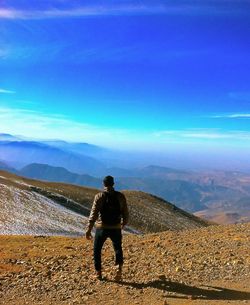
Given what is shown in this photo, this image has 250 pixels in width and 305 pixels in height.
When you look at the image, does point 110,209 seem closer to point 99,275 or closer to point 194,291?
point 99,275

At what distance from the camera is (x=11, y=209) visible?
5234cm

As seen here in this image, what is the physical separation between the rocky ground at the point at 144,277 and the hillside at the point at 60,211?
1075 inches

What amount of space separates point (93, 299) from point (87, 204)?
60561 millimetres

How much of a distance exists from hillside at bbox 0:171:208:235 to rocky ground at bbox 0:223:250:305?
27.3 meters

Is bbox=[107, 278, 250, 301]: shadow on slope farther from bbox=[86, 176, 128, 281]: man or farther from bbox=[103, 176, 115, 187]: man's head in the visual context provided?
bbox=[103, 176, 115, 187]: man's head

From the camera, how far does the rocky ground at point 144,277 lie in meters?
11.3

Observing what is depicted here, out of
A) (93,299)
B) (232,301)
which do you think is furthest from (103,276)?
(232,301)

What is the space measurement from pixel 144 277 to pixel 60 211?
148ft

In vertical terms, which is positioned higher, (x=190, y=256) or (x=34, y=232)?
(x=190, y=256)

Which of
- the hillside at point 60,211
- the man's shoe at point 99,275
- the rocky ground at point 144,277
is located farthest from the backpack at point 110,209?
the hillside at point 60,211

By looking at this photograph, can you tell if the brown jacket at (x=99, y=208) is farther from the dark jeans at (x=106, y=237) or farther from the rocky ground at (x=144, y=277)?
the rocky ground at (x=144, y=277)

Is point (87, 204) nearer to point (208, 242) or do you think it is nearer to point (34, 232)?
point (34, 232)

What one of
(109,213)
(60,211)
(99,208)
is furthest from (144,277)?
(60,211)

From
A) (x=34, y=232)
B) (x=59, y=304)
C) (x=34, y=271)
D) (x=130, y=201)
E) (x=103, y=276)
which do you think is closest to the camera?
(x=59, y=304)
